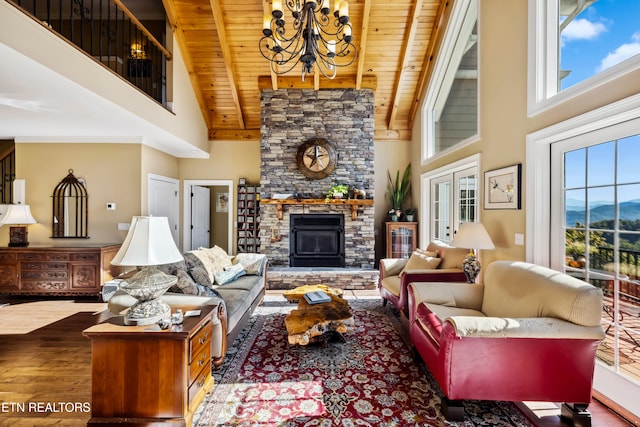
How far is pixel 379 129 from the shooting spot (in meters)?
6.80

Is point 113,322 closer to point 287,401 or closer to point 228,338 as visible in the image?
point 228,338

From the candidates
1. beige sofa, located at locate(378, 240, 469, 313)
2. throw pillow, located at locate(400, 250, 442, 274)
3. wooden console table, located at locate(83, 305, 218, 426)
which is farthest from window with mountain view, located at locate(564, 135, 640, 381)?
wooden console table, located at locate(83, 305, 218, 426)

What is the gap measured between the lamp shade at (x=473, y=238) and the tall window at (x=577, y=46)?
1242 millimetres

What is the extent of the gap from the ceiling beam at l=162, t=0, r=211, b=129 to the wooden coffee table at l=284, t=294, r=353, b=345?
15.6ft

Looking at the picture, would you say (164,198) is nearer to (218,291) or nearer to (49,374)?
(218,291)

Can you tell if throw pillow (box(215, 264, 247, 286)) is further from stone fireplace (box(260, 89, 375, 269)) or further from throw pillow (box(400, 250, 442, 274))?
throw pillow (box(400, 250, 442, 274))

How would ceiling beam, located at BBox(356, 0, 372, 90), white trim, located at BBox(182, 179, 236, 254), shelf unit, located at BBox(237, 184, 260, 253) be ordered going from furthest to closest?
white trim, located at BBox(182, 179, 236, 254) → shelf unit, located at BBox(237, 184, 260, 253) → ceiling beam, located at BBox(356, 0, 372, 90)

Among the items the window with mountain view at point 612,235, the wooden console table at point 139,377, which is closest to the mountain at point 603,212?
the window with mountain view at point 612,235

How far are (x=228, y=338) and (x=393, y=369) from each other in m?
1.50

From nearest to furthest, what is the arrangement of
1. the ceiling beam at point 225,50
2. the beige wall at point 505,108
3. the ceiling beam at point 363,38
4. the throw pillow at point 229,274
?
1. the beige wall at point 505,108
2. the throw pillow at point 229,274
3. the ceiling beam at point 363,38
4. the ceiling beam at point 225,50

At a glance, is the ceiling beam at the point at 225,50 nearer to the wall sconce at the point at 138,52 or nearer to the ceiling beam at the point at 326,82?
the ceiling beam at the point at 326,82

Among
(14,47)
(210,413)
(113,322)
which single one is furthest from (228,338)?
(14,47)

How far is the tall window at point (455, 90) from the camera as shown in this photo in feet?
14.4

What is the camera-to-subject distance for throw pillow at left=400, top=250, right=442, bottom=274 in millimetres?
3881
